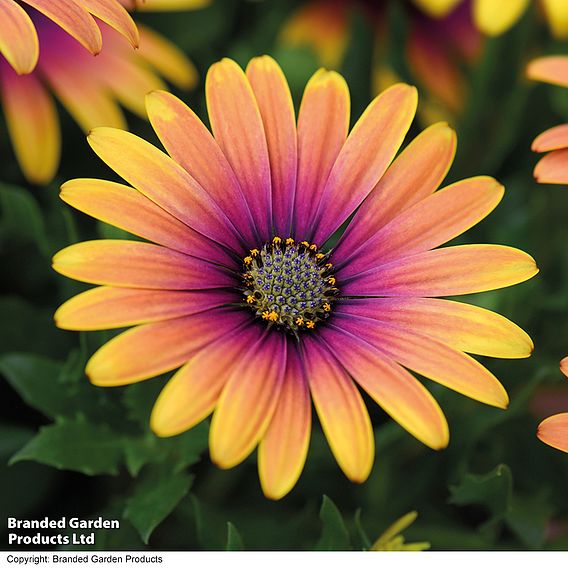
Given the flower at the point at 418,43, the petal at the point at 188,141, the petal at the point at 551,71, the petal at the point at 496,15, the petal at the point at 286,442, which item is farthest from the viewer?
the flower at the point at 418,43

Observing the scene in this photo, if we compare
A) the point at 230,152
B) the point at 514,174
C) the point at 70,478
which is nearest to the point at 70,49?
the point at 230,152

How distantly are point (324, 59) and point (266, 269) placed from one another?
0.52m

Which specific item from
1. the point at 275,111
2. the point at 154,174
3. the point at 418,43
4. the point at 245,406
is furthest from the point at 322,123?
the point at 418,43

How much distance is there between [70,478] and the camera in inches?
36.7

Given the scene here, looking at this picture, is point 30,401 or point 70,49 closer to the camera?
point 30,401

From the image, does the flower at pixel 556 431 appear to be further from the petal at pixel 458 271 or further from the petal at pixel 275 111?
the petal at pixel 275 111

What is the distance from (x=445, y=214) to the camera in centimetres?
66

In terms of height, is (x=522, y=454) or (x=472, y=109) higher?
(x=472, y=109)

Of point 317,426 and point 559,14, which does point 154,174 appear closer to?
point 317,426

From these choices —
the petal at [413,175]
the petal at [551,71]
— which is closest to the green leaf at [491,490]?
the petal at [413,175]

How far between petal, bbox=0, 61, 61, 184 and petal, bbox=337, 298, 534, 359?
37 cm

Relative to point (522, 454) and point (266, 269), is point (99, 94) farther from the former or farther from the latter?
point (522, 454)

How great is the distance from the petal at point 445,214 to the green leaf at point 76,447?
0.29 meters

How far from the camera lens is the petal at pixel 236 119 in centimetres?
66
